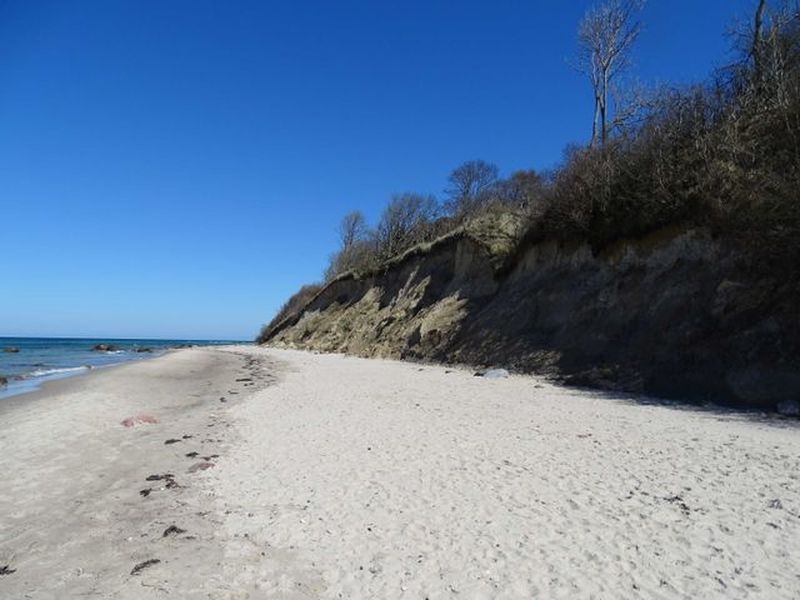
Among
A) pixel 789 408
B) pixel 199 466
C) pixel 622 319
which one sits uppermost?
pixel 622 319

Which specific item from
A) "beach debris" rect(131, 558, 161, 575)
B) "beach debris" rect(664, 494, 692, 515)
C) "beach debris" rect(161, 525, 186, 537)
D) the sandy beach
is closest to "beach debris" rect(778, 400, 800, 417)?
the sandy beach

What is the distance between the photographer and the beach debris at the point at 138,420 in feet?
36.7

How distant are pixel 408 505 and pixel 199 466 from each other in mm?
3701

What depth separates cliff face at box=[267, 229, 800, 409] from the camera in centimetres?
1264

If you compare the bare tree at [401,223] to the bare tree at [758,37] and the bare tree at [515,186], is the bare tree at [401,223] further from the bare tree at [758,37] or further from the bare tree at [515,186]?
the bare tree at [758,37]

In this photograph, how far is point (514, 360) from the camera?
19828mm

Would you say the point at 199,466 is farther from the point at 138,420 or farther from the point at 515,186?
the point at 515,186

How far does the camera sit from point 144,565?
491cm

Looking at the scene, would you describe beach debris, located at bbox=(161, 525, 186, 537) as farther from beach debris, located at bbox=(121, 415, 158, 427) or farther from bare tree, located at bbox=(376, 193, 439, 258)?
bare tree, located at bbox=(376, 193, 439, 258)

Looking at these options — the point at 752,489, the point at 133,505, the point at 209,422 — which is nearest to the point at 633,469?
the point at 752,489

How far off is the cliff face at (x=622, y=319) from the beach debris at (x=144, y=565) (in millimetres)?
12195

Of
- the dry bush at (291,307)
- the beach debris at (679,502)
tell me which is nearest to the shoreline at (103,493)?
the beach debris at (679,502)

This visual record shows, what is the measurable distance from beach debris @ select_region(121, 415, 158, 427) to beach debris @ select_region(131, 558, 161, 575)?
694 centimetres

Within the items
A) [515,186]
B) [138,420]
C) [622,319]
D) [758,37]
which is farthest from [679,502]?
[515,186]
